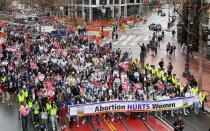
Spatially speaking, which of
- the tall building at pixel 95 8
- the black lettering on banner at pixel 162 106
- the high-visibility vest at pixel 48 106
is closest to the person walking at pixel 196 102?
the black lettering on banner at pixel 162 106

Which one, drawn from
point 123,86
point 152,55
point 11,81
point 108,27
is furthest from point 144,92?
point 108,27

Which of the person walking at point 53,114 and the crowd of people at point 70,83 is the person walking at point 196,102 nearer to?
the crowd of people at point 70,83

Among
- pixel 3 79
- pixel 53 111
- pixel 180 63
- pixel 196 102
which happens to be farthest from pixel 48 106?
pixel 180 63

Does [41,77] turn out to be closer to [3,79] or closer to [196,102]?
[3,79]

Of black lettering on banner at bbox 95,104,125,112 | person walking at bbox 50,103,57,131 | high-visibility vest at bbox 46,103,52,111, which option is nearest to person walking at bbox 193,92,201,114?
black lettering on banner at bbox 95,104,125,112

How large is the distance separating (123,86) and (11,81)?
25.3 ft

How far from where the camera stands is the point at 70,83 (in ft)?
76.6

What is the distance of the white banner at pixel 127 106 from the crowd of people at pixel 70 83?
0.38 m

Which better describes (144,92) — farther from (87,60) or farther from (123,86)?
(87,60)

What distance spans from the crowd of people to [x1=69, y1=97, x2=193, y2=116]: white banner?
38 centimetres

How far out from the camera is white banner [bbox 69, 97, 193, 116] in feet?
64.0

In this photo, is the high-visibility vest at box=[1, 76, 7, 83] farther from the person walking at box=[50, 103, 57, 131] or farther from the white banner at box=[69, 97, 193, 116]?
the white banner at box=[69, 97, 193, 116]

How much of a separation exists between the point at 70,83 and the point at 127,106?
486cm

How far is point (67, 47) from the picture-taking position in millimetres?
37250
